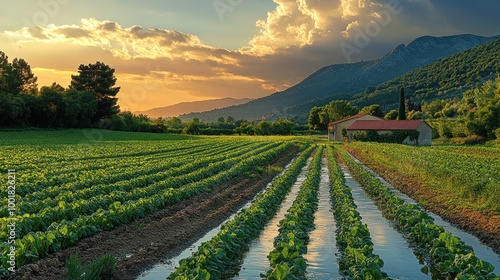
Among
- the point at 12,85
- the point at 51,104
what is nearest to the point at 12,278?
the point at 51,104

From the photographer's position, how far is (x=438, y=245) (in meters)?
9.97

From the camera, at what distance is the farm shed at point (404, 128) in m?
70.6

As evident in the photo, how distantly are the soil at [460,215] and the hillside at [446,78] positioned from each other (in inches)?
5177

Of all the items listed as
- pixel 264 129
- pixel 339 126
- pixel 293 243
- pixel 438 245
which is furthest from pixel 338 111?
pixel 293 243

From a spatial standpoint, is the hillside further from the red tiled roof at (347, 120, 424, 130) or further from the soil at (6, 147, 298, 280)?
the soil at (6, 147, 298, 280)

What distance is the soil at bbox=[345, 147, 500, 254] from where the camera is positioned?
1245 cm

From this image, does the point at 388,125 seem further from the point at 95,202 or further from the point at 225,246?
the point at 225,246

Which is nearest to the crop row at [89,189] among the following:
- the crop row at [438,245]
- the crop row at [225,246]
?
the crop row at [225,246]

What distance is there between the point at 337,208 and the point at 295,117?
176905 mm

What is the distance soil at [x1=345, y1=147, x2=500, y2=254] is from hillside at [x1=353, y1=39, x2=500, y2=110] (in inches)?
5177

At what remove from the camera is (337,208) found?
51.0 ft

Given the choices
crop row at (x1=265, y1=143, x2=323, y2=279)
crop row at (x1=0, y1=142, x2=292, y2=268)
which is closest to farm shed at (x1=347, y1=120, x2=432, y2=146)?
crop row at (x1=0, y1=142, x2=292, y2=268)

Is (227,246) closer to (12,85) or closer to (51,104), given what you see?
(51,104)

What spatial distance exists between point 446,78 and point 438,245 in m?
158
